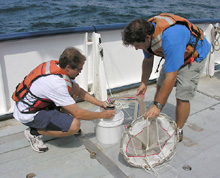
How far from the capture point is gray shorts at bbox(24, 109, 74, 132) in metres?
2.46

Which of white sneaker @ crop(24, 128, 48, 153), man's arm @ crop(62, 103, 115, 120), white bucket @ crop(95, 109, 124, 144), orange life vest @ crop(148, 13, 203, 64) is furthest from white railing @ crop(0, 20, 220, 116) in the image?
orange life vest @ crop(148, 13, 203, 64)

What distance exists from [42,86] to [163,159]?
52.6 inches

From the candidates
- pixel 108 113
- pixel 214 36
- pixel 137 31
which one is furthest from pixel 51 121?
pixel 214 36

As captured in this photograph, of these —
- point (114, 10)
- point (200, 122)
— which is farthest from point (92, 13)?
point (200, 122)

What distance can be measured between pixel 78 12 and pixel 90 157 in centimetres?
934

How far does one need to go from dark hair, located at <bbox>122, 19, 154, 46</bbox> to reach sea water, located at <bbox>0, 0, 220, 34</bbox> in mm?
6962

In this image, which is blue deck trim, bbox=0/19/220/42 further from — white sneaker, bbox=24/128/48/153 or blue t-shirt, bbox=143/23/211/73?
blue t-shirt, bbox=143/23/211/73

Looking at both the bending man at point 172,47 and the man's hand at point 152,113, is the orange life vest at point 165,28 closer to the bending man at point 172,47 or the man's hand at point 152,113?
the bending man at point 172,47

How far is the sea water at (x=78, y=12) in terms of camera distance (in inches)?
365

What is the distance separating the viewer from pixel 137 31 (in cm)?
219

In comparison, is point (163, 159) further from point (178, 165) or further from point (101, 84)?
point (101, 84)

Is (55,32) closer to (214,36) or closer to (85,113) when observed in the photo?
(85,113)

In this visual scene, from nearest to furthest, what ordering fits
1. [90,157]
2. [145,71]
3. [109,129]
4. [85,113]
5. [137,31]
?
[137,31] < [85,113] < [90,157] < [109,129] < [145,71]

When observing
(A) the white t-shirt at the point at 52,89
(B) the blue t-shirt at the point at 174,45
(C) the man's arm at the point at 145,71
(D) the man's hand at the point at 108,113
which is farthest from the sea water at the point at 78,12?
(B) the blue t-shirt at the point at 174,45
